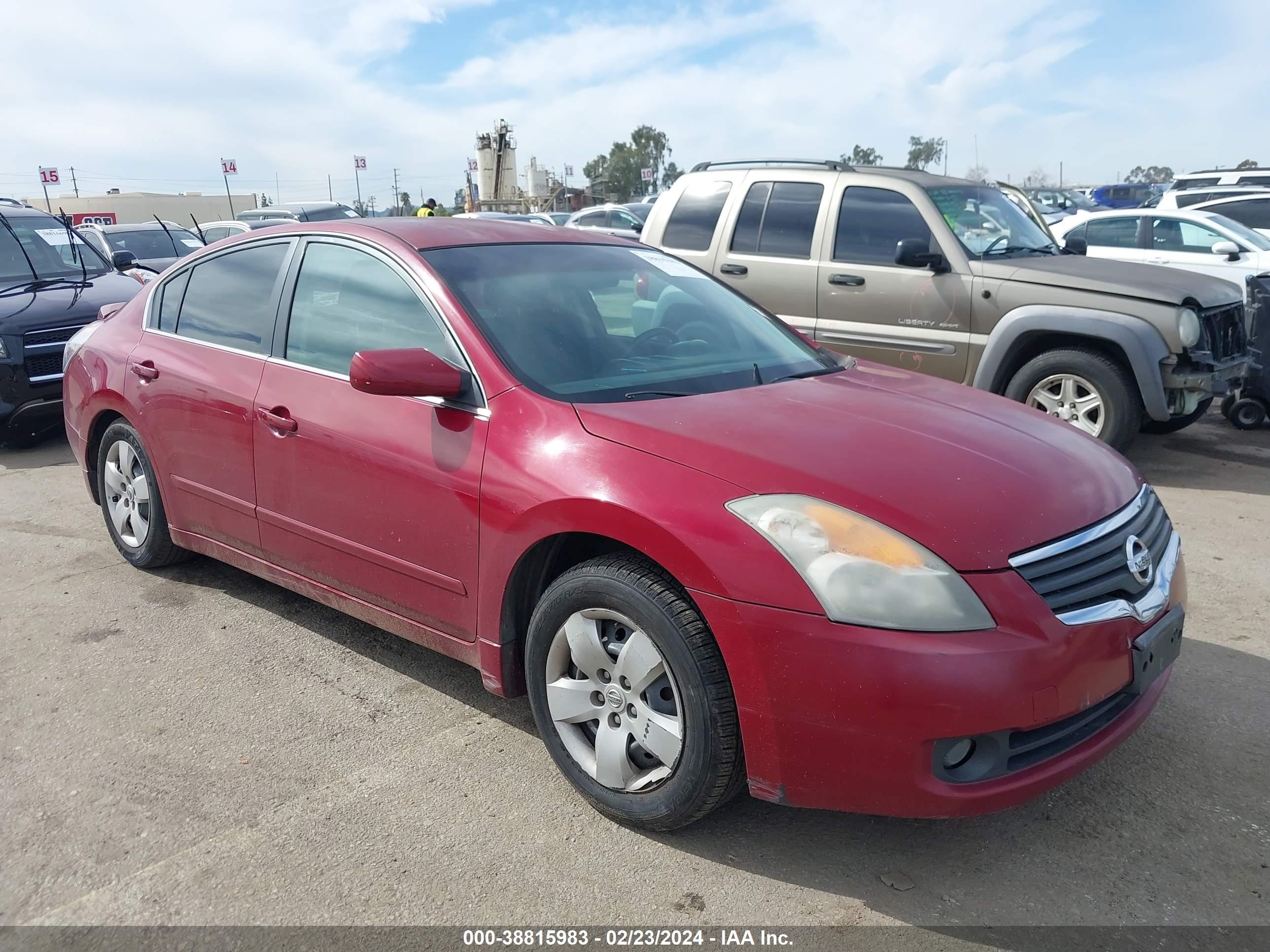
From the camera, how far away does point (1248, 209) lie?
548 inches

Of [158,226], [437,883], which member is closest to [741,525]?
[437,883]

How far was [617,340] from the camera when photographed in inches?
138

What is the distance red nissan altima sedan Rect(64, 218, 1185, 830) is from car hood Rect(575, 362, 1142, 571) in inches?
0.4

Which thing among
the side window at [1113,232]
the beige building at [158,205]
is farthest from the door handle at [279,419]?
the beige building at [158,205]

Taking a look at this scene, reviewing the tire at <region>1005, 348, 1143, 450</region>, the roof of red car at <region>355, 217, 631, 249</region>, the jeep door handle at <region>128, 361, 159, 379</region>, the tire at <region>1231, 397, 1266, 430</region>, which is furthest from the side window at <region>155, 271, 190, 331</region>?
the tire at <region>1231, 397, 1266, 430</region>

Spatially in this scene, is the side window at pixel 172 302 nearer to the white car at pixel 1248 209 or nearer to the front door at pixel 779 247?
the front door at pixel 779 247

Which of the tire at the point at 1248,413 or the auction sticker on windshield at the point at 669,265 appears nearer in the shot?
the auction sticker on windshield at the point at 669,265

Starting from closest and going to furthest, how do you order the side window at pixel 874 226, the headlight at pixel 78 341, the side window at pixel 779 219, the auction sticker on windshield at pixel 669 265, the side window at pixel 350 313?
the side window at pixel 350 313 → the auction sticker on windshield at pixel 669 265 → the headlight at pixel 78 341 → the side window at pixel 874 226 → the side window at pixel 779 219

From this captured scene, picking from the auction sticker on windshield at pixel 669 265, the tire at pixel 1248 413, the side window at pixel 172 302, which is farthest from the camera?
the tire at pixel 1248 413

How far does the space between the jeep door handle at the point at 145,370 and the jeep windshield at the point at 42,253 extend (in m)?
4.67

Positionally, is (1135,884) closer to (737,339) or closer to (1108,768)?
(1108,768)

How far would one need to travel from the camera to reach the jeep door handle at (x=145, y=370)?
436 cm

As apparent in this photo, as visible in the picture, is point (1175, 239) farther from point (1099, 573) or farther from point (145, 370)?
point (145, 370)

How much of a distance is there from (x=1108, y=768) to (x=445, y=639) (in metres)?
2.07
